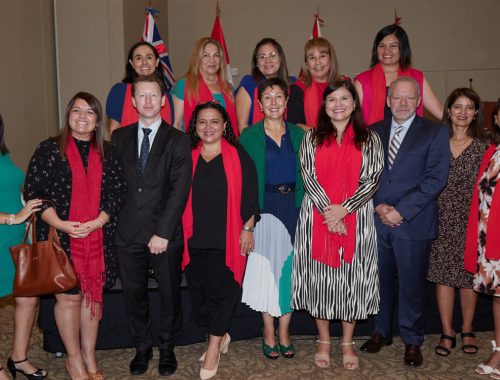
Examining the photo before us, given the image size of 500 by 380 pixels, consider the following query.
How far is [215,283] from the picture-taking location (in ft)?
9.24

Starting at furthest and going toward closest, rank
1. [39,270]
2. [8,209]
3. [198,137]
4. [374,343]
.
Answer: [374,343] < [198,137] < [8,209] < [39,270]

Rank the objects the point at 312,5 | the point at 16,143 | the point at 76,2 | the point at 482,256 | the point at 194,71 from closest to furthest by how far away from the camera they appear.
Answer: the point at 482,256 → the point at 194,71 → the point at 16,143 → the point at 76,2 → the point at 312,5

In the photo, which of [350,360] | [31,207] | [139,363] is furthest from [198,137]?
[350,360]

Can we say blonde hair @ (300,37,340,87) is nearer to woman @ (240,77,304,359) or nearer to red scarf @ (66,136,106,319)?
woman @ (240,77,304,359)

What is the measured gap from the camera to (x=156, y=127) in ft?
8.78

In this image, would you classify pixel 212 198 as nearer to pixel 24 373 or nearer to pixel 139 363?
pixel 139 363

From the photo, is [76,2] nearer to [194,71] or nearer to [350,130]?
[194,71]

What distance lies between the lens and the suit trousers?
2871mm

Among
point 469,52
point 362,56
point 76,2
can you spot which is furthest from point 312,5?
point 76,2

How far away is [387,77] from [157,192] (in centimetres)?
185

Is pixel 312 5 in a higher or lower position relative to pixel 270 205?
higher

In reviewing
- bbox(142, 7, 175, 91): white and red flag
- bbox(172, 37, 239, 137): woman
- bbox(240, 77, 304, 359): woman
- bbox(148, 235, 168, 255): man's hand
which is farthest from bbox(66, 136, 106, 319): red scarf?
bbox(142, 7, 175, 91): white and red flag

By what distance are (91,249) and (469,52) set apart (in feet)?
22.4

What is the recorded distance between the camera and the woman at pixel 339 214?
2.73 m
